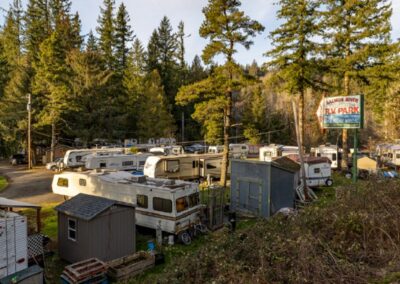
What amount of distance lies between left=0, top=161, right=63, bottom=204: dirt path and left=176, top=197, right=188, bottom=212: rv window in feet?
35.5

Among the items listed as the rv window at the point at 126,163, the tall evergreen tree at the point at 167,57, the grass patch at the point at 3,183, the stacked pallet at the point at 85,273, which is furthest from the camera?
the tall evergreen tree at the point at 167,57

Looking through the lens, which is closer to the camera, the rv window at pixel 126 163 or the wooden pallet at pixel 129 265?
the wooden pallet at pixel 129 265

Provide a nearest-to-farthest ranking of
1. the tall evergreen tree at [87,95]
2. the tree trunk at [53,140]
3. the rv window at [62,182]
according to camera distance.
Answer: the rv window at [62,182] < the tree trunk at [53,140] < the tall evergreen tree at [87,95]

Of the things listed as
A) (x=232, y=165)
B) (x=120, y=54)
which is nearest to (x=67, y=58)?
(x=120, y=54)

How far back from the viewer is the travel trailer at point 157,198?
43.0 feet

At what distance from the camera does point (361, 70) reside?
78.1 ft

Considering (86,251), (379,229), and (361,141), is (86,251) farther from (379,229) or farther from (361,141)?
(361,141)

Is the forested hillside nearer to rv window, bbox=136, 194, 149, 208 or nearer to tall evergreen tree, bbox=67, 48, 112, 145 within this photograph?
tall evergreen tree, bbox=67, 48, 112, 145

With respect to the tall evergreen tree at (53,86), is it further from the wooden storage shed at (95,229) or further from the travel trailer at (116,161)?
the wooden storage shed at (95,229)

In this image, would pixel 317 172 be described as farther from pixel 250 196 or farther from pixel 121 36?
pixel 121 36

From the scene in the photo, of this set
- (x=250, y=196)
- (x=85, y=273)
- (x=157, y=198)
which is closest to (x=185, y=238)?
(x=157, y=198)

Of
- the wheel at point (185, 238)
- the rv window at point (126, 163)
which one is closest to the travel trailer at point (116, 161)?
the rv window at point (126, 163)

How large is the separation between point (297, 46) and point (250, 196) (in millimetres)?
15443

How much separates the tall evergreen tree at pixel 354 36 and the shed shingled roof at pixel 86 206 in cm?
2099
